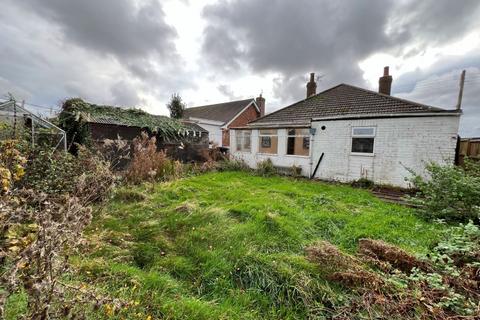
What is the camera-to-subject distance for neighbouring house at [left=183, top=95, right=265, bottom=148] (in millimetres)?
20422

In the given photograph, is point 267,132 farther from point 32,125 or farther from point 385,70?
point 32,125

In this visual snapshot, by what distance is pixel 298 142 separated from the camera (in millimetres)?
10523

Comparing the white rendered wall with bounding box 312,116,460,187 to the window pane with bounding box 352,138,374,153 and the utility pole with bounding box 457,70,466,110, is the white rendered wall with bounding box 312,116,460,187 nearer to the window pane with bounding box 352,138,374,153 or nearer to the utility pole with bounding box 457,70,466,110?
the window pane with bounding box 352,138,374,153

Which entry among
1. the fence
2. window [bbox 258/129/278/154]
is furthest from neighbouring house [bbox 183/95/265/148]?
the fence

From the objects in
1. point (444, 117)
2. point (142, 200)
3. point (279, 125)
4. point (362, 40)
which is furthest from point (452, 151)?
point (142, 200)

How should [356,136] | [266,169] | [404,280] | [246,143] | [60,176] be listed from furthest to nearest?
[246,143] → [266,169] → [356,136] → [60,176] → [404,280]

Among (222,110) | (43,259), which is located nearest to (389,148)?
(43,259)

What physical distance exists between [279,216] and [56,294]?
3.68 meters

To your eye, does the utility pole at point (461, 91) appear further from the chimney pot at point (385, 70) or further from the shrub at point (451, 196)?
the shrub at point (451, 196)

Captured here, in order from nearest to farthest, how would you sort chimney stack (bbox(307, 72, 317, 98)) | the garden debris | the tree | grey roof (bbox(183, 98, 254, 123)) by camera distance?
the garden debris, chimney stack (bbox(307, 72, 317, 98)), the tree, grey roof (bbox(183, 98, 254, 123))

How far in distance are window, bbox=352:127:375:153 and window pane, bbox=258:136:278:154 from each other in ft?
12.5

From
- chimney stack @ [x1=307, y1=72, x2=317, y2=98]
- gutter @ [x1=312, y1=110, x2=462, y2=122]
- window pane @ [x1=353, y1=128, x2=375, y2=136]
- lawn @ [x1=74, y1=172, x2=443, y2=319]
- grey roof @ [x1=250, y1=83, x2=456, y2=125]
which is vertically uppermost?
chimney stack @ [x1=307, y1=72, x2=317, y2=98]

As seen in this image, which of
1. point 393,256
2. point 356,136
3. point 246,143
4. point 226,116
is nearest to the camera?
point 393,256

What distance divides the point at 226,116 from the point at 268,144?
1089 cm
